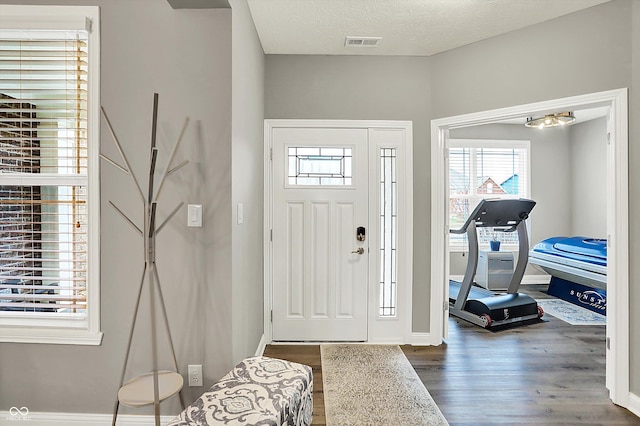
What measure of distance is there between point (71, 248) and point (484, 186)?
18.1 ft

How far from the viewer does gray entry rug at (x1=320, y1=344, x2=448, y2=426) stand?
2.15m

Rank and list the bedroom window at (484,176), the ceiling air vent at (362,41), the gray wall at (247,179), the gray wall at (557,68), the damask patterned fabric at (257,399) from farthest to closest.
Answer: the bedroom window at (484,176), the ceiling air vent at (362,41), the gray wall at (557,68), the gray wall at (247,179), the damask patterned fabric at (257,399)

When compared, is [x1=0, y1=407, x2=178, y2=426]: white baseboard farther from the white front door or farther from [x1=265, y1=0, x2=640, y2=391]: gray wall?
[x1=265, y1=0, x2=640, y2=391]: gray wall

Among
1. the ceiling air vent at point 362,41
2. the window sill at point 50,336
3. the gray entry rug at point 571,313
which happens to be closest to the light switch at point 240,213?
the window sill at point 50,336

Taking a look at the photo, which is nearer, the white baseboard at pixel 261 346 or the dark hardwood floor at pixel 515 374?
the dark hardwood floor at pixel 515 374

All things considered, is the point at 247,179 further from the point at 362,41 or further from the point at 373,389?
the point at 373,389

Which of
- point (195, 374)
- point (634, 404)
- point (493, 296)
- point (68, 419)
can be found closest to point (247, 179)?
point (195, 374)

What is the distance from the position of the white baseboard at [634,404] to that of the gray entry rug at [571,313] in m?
1.74

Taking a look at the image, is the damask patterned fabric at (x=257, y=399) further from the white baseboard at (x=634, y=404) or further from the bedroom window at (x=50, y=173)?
the white baseboard at (x=634, y=404)

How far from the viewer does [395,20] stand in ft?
8.52

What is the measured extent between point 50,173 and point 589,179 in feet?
21.6

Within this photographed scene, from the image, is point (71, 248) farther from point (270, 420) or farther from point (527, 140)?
point (527, 140)

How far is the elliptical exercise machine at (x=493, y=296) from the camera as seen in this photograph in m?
3.73

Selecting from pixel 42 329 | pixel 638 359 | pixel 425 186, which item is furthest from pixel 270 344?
pixel 638 359
